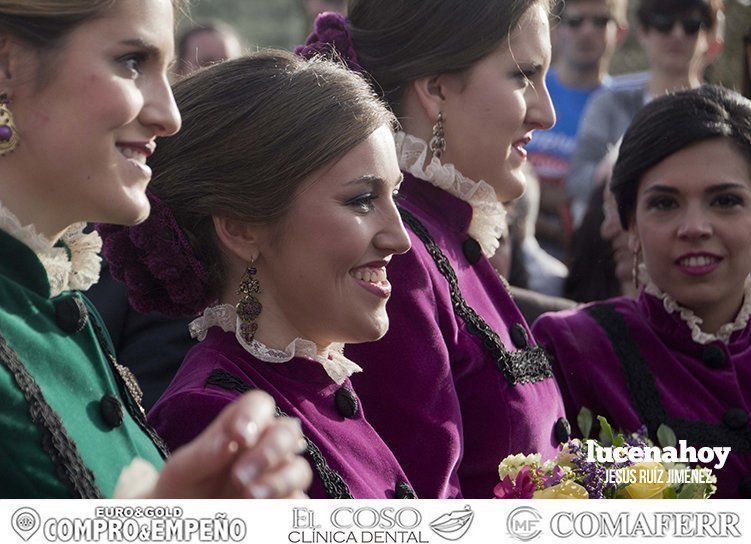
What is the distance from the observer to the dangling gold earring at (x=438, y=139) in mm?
3779

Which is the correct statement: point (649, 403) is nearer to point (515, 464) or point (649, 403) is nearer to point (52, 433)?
point (515, 464)

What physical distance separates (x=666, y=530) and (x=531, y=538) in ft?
0.95

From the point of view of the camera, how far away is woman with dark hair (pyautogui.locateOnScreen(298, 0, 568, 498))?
11.4ft

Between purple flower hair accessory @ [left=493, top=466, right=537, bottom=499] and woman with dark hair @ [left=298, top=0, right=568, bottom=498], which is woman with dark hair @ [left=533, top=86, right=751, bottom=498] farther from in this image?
purple flower hair accessory @ [left=493, top=466, right=537, bottom=499]

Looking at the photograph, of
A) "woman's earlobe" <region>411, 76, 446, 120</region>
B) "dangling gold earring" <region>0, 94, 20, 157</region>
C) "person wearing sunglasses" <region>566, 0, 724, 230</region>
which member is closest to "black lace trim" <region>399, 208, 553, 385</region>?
"woman's earlobe" <region>411, 76, 446, 120</region>

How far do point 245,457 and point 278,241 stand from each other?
1.25 meters

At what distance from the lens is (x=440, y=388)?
3459mm

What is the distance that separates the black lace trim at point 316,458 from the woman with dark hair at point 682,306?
1344 mm

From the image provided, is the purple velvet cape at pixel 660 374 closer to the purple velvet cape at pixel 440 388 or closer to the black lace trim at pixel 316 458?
Result: the purple velvet cape at pixel 440 388

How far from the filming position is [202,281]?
3197 mm

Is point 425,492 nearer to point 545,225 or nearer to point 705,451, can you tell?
point 705,451

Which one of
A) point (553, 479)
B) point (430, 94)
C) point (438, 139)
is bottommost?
point (553, 479)

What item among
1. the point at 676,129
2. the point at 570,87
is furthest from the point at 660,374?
the point at 570,87

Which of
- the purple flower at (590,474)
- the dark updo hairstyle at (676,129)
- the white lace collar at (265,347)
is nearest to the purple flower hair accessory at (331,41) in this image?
the white lace collar at (265,347)
